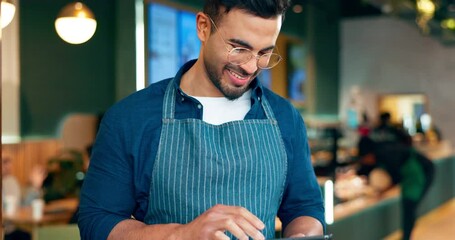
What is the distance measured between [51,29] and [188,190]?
17.8 feet

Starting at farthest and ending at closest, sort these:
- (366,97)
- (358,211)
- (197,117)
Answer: (366,97)
(358,211)
(197,117)

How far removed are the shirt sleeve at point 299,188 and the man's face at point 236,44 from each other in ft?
0.72

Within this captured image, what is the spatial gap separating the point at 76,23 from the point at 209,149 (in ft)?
5.47

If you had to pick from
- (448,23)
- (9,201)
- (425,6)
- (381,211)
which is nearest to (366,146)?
(381,211)

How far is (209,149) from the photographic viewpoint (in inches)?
52.3

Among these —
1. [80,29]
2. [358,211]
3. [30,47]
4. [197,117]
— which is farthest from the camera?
[30,47]

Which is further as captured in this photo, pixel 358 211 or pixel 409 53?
pixel 409 53

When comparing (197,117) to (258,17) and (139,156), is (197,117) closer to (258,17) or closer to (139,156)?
(139,156)

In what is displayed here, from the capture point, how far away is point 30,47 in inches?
243

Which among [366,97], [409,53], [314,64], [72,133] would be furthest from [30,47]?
[409,53]

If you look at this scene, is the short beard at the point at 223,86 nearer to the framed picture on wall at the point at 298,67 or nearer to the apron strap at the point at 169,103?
the apron strap at the point at 169,103

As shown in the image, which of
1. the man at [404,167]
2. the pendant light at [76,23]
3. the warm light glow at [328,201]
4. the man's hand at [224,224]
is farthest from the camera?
the man at [404,167]

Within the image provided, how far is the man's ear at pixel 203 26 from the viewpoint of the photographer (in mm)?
1335

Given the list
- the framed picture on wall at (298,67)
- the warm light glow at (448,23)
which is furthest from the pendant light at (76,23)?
the warm light glow at (448,23)
